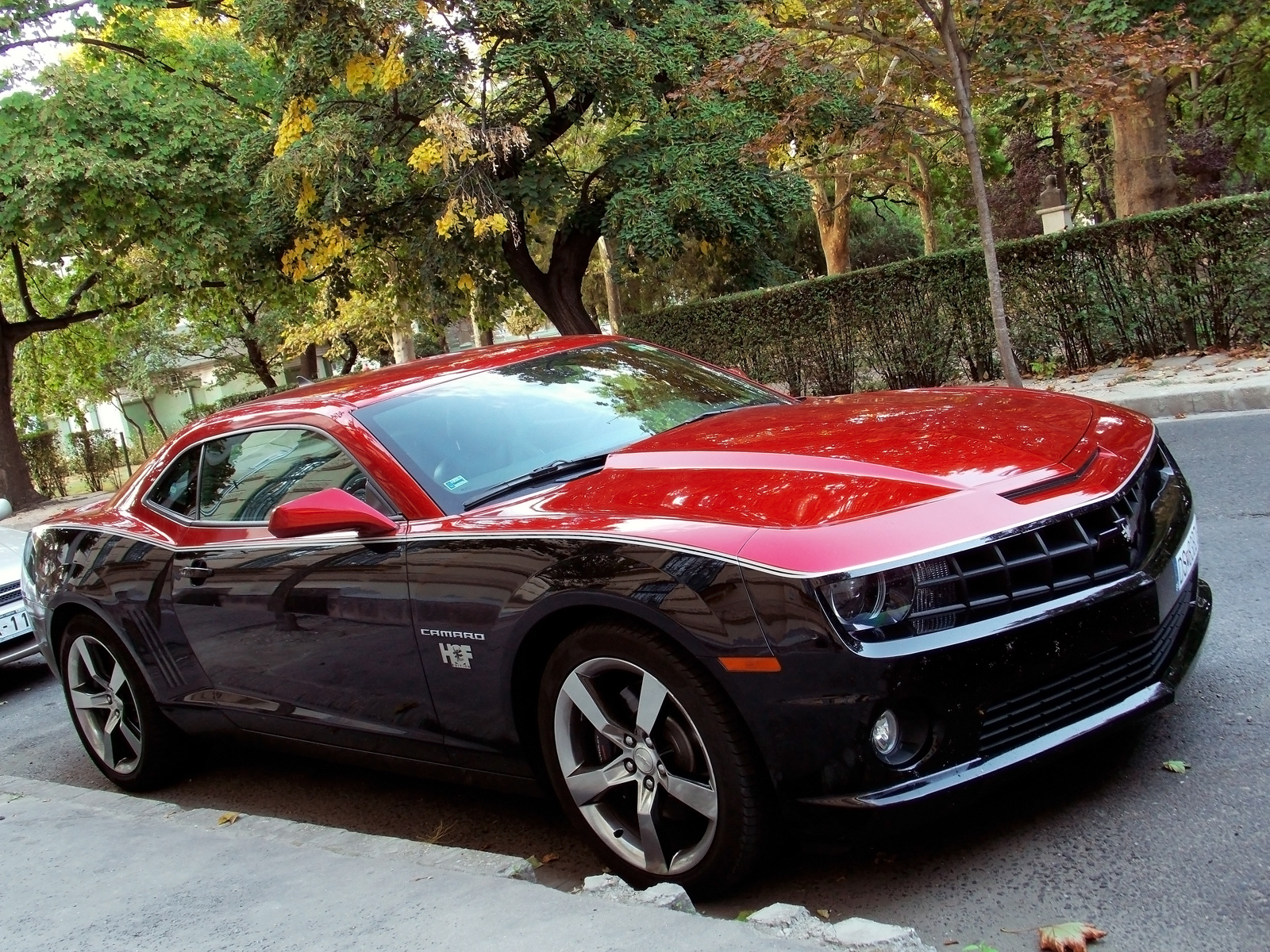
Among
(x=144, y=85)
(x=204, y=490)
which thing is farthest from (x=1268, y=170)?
(x=204, y=490)

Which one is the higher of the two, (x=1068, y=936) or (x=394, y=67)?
(x=394, y=67)

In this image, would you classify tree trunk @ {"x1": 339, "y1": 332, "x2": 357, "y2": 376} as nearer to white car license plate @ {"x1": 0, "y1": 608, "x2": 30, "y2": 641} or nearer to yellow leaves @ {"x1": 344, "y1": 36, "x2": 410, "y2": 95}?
yellow leaves @ {"x1": 344, "y1": 36, "x2": 410, "y2": 95}

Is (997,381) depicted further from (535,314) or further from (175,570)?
(535,314)

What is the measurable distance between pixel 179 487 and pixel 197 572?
549 millimetres

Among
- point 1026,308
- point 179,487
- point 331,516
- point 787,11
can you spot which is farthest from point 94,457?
point 331,516

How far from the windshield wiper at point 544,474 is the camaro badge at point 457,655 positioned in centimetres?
44

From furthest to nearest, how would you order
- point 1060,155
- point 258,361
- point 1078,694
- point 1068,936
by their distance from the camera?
point 258,361, point 1060,155, point 1078,694, point 1068,936

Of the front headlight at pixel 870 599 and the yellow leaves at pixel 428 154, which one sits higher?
the yellow leaves at pixel 428 154

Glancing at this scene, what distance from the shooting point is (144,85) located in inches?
723

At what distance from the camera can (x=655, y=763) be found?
311 cm

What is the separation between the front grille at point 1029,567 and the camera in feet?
9.23

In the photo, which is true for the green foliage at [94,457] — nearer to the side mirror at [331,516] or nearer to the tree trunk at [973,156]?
the tree trunk at [973,156]

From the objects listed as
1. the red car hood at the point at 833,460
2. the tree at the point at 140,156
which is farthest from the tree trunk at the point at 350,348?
the red car hood at the point at 833,460

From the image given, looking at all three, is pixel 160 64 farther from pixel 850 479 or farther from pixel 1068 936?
pixel 1068 936
